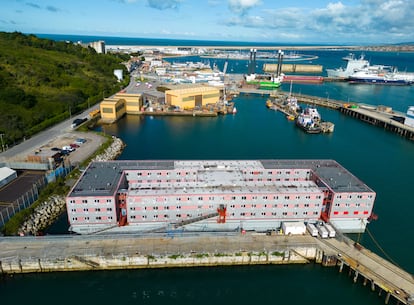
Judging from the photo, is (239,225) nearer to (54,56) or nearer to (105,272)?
(105,272)

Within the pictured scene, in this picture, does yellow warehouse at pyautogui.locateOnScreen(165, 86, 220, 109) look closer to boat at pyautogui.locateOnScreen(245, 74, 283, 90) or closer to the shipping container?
boat at pyautogui.locateOnScreen(245, 74, 283, 90)

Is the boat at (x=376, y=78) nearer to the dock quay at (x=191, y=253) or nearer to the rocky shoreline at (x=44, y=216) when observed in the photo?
the dock quay at (x=191, y=253)

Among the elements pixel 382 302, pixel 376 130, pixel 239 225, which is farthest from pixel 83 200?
pixel 376 130

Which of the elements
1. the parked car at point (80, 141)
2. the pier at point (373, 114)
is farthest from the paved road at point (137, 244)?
the pier at point (373, 114)

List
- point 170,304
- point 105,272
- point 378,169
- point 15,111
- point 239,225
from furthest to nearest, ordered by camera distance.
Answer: point 15,111 < point 378,169 < point 239,225 < point 105,272 < point 170,304

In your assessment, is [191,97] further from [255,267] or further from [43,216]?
[255,267]
